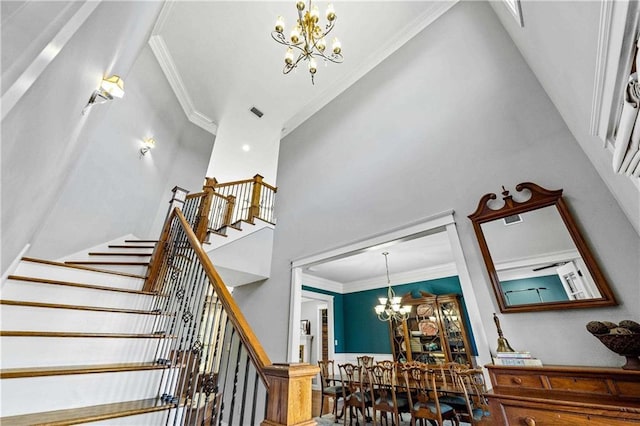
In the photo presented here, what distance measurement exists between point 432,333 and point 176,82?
7.50 meters

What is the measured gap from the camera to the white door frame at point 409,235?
2062 mm

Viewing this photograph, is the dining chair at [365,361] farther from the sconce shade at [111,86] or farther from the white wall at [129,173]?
the white wall at [129,173]

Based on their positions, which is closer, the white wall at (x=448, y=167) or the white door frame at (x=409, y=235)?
the white wall at (x=448, y=167)

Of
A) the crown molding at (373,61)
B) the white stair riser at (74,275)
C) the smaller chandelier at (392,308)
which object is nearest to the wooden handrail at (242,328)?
the white stair riser at (74,275)

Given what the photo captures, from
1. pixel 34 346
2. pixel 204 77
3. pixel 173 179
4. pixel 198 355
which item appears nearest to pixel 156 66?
pixel 204 77

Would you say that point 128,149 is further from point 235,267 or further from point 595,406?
point 595,406

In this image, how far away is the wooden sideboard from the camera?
1.29m

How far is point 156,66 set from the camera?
4570 millimetres

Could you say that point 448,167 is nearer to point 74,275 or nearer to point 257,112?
point 74,275

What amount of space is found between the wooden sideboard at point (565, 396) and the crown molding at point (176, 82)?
19.5 feet

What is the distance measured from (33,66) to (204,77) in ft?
16.0

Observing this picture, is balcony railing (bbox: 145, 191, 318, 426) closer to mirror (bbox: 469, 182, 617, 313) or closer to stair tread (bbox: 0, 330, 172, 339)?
stair tread (bbox: 0, 330, 172, 339)

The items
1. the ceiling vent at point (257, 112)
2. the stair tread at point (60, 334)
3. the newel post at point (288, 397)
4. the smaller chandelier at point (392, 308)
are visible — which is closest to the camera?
the newel post at point (288, 397)

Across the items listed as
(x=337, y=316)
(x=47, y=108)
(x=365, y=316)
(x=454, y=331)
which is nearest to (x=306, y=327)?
(x=337, y=316)
